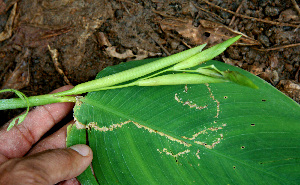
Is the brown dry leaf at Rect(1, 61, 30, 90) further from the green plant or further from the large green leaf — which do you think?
the large green leaf

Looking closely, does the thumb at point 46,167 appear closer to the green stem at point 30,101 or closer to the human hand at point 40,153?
the human hand at point 40,153

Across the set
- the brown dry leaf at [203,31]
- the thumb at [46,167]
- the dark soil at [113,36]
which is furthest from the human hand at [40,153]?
the brown dry leaf at [203,31]

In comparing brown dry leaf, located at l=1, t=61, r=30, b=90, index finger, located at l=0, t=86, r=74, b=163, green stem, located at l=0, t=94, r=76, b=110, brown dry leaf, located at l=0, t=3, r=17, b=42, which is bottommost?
index finger, located at l=0, t=86, r=74, b=163

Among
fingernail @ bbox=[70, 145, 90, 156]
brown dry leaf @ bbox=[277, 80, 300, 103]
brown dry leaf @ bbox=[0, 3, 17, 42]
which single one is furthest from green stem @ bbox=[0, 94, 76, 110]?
brown dry leaf @ bbox=[277, 80, 300, 103]

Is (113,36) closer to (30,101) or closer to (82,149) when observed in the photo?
(30,101)

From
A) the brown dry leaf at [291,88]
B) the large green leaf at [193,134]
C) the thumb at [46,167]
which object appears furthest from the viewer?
the brown dry leaf at [291,88]

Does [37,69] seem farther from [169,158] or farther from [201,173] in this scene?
[201,173]

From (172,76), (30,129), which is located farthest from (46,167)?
(172,76)
